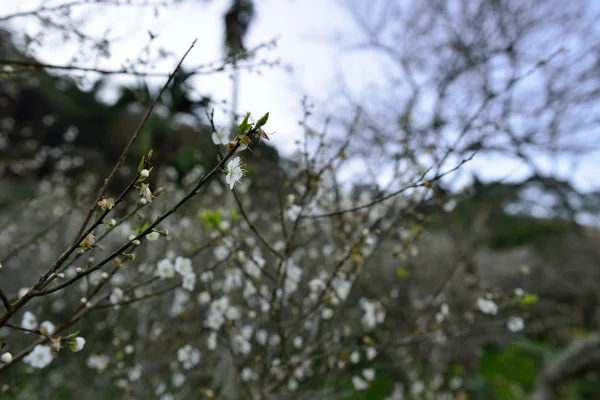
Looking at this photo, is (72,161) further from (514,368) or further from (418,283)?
(514,368)

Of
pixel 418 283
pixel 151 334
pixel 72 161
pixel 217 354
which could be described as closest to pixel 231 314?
pixel 217 354

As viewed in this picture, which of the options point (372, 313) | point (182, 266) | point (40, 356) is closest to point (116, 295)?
point (182, 266)

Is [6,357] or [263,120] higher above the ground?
[263,120]

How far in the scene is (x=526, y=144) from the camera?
15.9ft

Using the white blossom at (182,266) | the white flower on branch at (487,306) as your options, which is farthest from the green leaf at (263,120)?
the white flower on branch at (487,306)

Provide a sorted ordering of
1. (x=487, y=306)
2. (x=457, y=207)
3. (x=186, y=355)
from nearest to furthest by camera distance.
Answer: (x=487, y=306)
(x=186, y=355)
(x=457, y=207)

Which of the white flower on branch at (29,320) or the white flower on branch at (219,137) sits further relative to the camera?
the white flower on branch at (29,320)

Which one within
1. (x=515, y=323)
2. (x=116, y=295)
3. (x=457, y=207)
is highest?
(x=457, y=207)

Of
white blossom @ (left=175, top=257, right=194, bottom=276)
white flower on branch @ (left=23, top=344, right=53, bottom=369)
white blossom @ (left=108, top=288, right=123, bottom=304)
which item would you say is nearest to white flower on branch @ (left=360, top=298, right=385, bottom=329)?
white blossom @ (left=175, top=257, right=194, bottom=276)

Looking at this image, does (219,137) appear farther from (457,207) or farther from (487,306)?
(457,207)

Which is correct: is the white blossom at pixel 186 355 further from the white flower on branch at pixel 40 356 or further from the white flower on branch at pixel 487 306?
the white flower on branch at pixel 487 306

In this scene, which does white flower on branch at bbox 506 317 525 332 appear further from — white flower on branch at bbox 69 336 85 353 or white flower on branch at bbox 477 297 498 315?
white flower on branch at bbox 69 336 85 353

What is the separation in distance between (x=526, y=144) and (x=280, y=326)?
14.0 ft

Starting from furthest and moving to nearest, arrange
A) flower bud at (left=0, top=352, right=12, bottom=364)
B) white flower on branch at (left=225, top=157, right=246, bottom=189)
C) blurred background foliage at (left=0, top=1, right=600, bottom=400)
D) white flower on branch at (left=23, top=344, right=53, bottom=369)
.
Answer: blurred background foliage at (left=0, top=1, right=600, bottom=400) < white flower on branch at (left=23, top=344, right=53, bottom=369) < flower bud at (left=0, top=352, right=12, bottom=364) < white flower on branch at (left=225, top=157, right=246, bottom=189)
